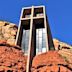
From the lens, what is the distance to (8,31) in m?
72.5

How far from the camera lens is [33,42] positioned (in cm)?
5828

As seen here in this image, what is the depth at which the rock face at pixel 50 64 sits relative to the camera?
134 feet

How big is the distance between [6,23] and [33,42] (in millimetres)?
19562

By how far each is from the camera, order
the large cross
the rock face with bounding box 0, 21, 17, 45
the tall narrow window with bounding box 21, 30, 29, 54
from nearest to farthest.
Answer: the tall narrow window with bounding box 21, 30, 29, 54 < the large cross < the rock face with bounding box 0, 21, 17, 45

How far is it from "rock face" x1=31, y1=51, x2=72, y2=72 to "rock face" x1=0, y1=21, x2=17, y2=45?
23.6 metres

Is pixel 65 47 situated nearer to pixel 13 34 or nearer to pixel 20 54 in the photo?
pixel 13 34

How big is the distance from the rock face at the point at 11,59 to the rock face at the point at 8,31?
70.2 ft

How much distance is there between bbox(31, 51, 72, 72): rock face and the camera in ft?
134

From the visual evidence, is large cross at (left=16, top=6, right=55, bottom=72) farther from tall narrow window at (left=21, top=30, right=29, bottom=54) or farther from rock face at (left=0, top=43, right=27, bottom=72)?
rock face at (left=0, top=43, right=27, bottom=72)

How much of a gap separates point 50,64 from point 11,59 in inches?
215

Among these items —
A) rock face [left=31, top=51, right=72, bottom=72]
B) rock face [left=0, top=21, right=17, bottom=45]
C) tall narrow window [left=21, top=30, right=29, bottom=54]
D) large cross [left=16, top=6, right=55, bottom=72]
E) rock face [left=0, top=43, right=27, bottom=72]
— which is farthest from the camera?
rock face [left=0, top=21, right=17, bottom=45]

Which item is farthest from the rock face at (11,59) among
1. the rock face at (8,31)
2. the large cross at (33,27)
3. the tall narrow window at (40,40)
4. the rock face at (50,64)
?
the rock face at (8,31)

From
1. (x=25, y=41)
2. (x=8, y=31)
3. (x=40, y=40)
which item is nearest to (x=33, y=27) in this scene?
(x=40, y=40)

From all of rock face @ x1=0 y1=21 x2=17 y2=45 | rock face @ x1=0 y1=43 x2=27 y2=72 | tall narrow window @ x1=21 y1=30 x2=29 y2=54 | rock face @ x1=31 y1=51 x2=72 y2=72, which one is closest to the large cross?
tall narrow window @ x1=21 y1=30 x2=29 y2=54
